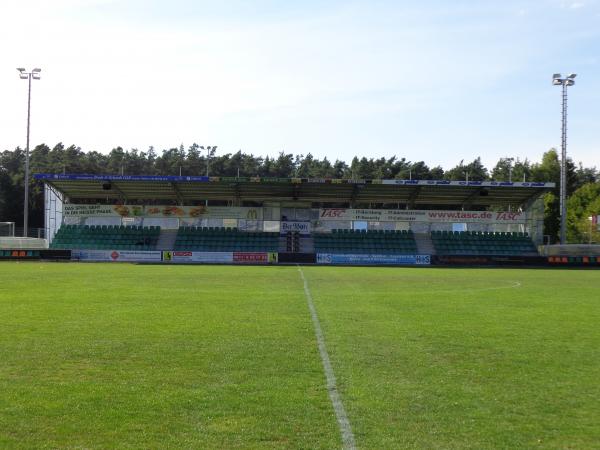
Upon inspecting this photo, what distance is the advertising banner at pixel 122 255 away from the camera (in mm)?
50844

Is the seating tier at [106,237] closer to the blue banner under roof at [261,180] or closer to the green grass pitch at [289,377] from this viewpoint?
the blue banner under roof at [261,180]

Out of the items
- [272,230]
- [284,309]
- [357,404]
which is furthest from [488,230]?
[357,404]

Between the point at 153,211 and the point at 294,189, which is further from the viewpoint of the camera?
the point at 294,189

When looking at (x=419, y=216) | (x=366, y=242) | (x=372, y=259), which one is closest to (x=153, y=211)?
(x=366, y=242)

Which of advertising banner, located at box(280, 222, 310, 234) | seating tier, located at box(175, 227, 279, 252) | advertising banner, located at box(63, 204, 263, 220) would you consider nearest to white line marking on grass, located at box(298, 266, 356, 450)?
seating tier, located at box(175, 227, 279, 252)

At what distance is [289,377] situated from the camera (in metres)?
8.13

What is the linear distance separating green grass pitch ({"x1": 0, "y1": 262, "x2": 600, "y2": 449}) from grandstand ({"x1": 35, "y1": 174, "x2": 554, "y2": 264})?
3977 centimetres

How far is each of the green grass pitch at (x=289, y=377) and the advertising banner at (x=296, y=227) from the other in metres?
41.1

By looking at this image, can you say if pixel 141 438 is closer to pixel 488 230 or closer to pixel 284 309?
pixel 284 309

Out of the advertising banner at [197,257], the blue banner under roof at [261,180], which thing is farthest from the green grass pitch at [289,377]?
the blue banner under roof at [261,180]

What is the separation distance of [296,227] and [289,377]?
49871 mm

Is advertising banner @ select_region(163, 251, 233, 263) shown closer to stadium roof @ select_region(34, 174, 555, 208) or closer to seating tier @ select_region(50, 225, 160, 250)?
seating tier @ select_region(50, 225, 160, 250)

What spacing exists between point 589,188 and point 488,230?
44305mm

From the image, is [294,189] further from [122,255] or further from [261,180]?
[122,255]
